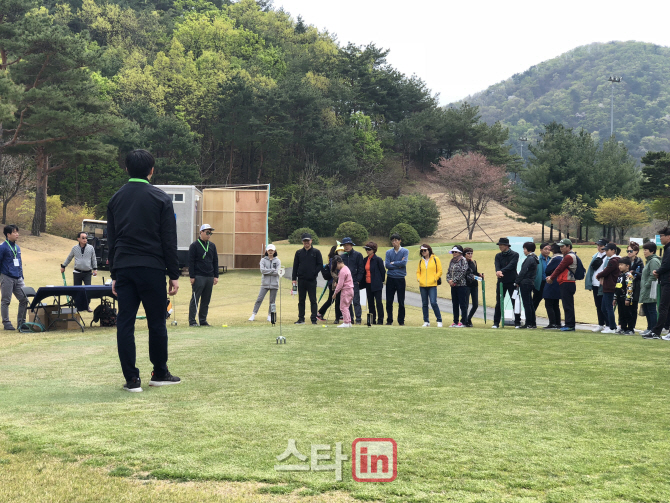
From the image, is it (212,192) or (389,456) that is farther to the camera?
(212,192)

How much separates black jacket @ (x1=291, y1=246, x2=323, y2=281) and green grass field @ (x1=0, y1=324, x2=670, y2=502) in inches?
221

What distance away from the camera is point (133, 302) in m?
5.46

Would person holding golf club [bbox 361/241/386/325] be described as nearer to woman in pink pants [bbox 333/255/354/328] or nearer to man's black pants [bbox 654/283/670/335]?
woman in pink pants [bbox 333/255/354/328]

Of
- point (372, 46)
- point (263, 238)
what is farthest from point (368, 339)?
point (372, 46)

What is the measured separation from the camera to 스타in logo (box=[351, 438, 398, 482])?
3.32 m

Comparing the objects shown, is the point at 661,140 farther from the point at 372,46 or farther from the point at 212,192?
the point at 212,192

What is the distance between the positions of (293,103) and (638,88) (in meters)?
125

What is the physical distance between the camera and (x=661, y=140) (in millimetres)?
113375

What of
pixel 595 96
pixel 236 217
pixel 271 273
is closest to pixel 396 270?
pixel 271 273

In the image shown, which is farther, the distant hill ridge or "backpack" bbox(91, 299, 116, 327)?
the distant hill ridge

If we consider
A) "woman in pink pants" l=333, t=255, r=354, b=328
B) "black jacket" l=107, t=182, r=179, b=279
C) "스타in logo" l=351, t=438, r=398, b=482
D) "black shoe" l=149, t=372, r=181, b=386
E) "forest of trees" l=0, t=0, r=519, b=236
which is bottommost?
"black shoe" l=149, t=372, r=181, b=386

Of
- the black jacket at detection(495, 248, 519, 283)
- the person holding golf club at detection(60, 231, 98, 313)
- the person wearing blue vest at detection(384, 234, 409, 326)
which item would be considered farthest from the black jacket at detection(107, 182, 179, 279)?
the black jacket at detection(495, 248, 519, 283)

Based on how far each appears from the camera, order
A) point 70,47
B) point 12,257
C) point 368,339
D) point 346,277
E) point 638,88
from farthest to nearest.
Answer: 1. point 638,88
2. point 70,47
3. point 346,277
4. point 12,257
5. point 368,339

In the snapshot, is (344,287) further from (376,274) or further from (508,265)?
(508,265)
